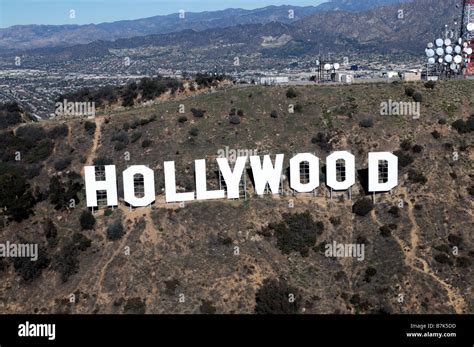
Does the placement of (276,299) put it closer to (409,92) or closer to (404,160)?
(404,160)

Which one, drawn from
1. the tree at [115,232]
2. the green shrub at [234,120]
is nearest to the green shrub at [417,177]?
the green shrub at [234,120]

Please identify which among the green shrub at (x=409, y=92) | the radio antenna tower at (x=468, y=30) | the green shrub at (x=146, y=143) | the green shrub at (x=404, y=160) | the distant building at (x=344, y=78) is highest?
the radio antenna tower at (x=468, y=30)

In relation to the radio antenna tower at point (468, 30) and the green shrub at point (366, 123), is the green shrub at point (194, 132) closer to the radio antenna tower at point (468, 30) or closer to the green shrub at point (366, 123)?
the green shrub at point (366, 123)
